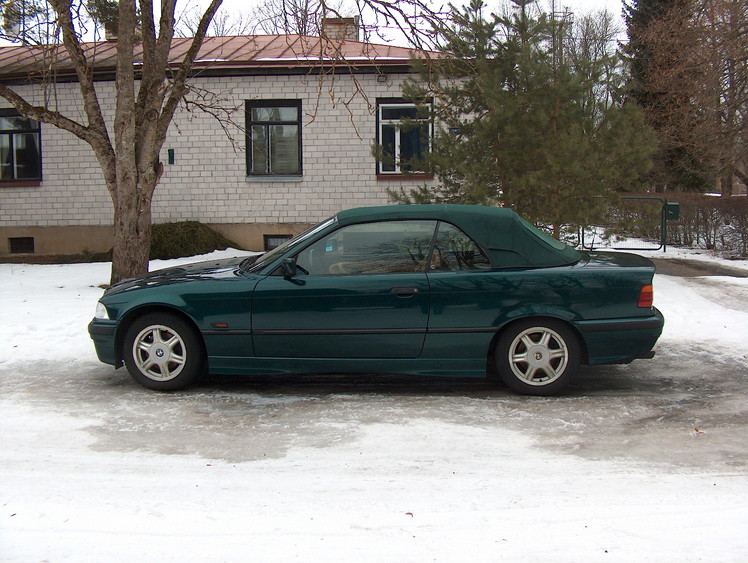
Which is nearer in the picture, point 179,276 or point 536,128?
point 179,276

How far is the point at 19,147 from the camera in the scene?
1644 centimetres

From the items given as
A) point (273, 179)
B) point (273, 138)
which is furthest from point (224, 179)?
point (273, 138)

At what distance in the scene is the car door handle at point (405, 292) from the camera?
5.29m

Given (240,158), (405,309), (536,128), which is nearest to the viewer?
(405,309)

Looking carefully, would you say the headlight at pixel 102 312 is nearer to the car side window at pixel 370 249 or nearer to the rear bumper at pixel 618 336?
the car side window at pixel 370 249

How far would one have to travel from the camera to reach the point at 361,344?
533 cm

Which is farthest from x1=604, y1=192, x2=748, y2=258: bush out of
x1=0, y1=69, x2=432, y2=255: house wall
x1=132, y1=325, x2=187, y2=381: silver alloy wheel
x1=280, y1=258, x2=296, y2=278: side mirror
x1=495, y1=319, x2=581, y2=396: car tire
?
x1=132, y1=325, x2=187, y2=381: silver alloy wheel

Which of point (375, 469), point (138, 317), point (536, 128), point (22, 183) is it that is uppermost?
point (536, 128)

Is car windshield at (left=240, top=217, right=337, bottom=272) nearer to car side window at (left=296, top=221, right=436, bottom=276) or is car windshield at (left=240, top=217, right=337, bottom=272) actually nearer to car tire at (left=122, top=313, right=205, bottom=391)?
car side window at (left=296, top=221, right=436, bottom=276)

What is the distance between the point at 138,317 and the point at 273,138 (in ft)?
35.7

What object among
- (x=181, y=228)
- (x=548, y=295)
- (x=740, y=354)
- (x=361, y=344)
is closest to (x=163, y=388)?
(x=361, y=344)

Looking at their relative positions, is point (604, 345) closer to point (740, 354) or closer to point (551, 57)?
point (740, 354)

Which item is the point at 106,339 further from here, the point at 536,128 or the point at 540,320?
the point at 536,128

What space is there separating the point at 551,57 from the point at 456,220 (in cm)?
607
